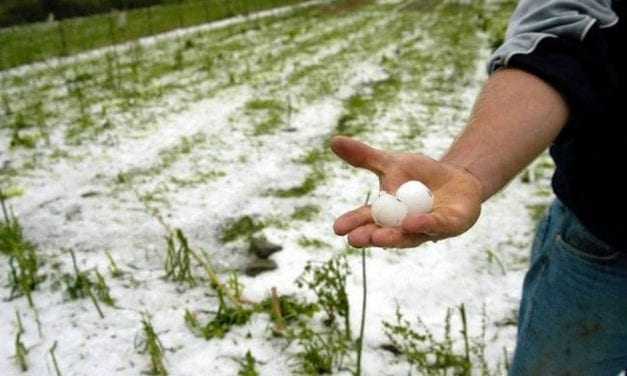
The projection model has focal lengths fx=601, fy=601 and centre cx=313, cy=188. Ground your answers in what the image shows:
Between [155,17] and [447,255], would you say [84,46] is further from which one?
[447,255]

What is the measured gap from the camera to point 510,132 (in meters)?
1.29

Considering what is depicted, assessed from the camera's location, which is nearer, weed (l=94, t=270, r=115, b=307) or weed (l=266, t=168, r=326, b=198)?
weed (l=94, t=270, r=115, b=307)

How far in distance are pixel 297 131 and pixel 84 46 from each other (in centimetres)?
548

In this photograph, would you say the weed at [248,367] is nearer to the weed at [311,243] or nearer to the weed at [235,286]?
the weed at [235,286]

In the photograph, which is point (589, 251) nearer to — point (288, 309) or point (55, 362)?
point (288, 309)

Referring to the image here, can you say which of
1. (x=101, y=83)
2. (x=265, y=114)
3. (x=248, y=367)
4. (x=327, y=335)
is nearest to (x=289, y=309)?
(x=327, y=335)

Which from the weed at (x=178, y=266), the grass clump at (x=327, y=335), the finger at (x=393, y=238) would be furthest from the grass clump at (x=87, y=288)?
the finger at (x=393, y=238)

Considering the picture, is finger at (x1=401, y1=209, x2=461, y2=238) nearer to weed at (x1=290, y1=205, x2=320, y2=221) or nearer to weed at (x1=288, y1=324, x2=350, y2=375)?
weed at (x1=288, y1=324, x2=350, y2=375)

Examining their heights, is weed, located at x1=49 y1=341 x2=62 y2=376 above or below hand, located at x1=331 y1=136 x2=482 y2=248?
below

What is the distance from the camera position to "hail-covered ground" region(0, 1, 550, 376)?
96.0 inches

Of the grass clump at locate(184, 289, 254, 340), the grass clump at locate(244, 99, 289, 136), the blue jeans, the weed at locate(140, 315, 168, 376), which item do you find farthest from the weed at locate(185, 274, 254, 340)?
the grass clump at locate(244, 99, 289, 136)

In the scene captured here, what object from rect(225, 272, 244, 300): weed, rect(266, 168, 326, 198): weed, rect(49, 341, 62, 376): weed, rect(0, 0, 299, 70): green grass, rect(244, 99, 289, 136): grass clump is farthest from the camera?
rect(0, 0, 299, 70): green grass

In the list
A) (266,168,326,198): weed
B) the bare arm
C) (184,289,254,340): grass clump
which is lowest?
(266,168,326,198): weed

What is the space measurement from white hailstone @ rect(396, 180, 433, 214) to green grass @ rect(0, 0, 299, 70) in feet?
22.8
